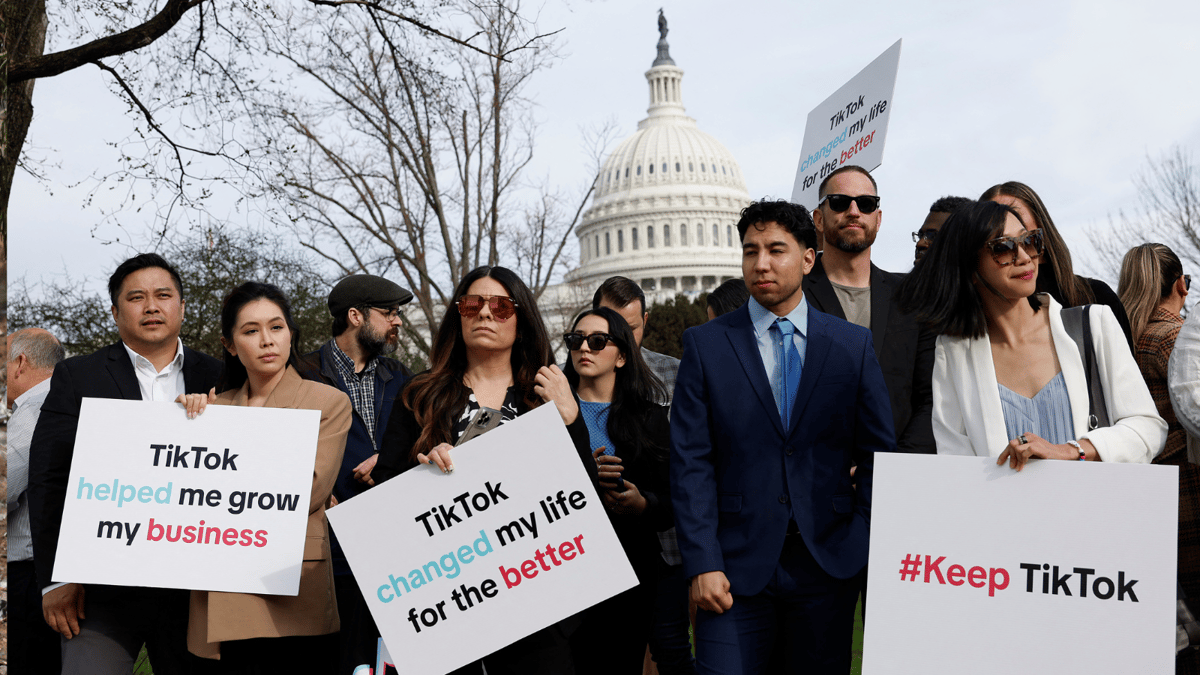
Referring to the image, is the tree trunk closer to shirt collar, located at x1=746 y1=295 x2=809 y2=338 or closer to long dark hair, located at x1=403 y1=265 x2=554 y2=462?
long dark hair, located at x1=403 y1=265 x2=554 y2=462

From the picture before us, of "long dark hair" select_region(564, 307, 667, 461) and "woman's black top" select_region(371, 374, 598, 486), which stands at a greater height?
"long dark hair" select_region(564, 307, 667, 461)

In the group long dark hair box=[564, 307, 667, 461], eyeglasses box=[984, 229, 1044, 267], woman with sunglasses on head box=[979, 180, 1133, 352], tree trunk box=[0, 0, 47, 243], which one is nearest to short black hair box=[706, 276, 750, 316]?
long dark hair box=[564, 307, 667, 461]

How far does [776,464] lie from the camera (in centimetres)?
308

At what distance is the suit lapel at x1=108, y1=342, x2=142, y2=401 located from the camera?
11.9 feet

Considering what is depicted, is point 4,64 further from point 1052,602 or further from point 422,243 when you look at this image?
point 422,243

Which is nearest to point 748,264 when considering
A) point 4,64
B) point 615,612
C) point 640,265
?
point 615,612

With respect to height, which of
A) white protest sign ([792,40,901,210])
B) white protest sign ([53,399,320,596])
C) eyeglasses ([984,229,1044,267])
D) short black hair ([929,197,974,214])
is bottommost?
white protest sign ([53,399,320,596])

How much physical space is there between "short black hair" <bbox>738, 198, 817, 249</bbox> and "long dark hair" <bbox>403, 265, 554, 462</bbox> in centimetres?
77

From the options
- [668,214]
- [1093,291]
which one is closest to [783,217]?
[1093,291]

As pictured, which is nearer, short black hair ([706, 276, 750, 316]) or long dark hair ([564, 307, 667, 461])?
long dark hair ([564, 307, 667, 461])

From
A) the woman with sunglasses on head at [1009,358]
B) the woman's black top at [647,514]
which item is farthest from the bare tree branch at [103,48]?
the woman with sunglasses on head at [1009,358]

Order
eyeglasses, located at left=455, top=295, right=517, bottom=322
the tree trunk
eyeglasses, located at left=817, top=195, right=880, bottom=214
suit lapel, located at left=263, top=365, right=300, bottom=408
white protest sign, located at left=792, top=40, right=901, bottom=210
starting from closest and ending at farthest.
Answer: eyeglasses, located at left=455, top=295, right=517, bottom=322 < suit lapel, located at left=263, top=365, right=300, bottom=408 < eyeglasses, located at left=817, top=195, right=880, bottom=214 < white protest sign, located at left=792, top=40, right=901, bottom=210 < the tree trunk

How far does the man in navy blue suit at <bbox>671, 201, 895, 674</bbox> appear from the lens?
3.02 m

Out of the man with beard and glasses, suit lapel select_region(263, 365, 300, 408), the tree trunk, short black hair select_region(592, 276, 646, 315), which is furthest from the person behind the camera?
the tree trunk
